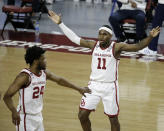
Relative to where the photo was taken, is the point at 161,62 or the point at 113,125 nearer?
the point at 113,125

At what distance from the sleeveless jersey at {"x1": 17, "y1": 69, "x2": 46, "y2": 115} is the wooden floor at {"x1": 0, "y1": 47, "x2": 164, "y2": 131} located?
1421 millimetres

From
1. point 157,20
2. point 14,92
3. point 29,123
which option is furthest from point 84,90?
point 157,20

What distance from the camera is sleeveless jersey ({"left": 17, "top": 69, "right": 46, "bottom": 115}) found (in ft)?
14.9

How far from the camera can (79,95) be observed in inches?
299

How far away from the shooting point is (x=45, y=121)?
627 centimetres

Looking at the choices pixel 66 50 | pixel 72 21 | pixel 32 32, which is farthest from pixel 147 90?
pixel 72 21

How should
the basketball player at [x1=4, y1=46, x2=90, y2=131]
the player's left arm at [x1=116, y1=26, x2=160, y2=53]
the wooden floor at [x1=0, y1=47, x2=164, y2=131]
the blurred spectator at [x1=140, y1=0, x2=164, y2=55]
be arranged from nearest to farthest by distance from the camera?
1. the basketball player at [x1=4, y1=46, x2=90, y2=131]
2. the player's left arm at [x1=116, y1=26, x2=160, y2=53]
3. the wooden floor at [x1=0, y1=47, x2=164, y2=131]
4. the blurred spectator at [x1=140, y1=0, x2=164, y2=55]

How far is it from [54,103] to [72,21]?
8.49 m

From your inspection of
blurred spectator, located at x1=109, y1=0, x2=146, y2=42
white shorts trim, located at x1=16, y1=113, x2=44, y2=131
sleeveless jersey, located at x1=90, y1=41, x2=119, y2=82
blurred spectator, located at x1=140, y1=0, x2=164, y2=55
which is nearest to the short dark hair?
white shorts trim, located at x1=16, y1=113, x2=44, y2=131

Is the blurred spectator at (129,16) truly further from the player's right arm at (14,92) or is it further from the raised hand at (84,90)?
the player's right arm at (14,92)

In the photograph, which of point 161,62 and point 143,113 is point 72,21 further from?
point 143,113

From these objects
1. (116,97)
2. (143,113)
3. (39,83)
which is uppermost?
(39,83)

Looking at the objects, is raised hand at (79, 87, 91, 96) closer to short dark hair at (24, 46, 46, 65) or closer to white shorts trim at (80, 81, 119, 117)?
white shorts trim at (80, 81, 119, 117)

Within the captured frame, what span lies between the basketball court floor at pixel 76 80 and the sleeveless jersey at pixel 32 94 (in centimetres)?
142
